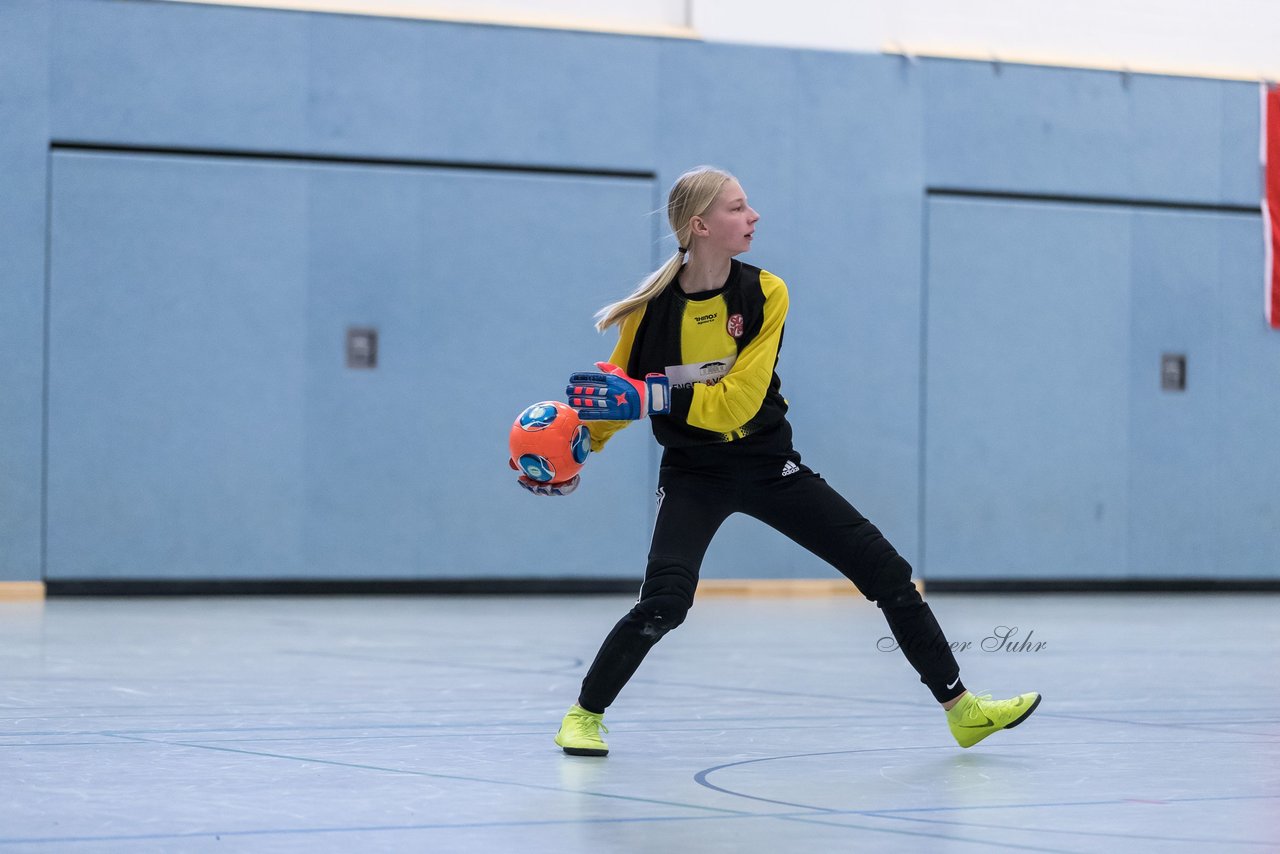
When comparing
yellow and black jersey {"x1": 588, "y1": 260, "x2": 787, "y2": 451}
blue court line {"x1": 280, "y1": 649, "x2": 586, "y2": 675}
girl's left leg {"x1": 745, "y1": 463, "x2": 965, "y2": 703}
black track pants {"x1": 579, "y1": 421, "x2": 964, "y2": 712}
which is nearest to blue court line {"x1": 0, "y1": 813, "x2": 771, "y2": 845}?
black track pants {"x1": 579, "y1": 421, "x2": 964, "y2": 712}

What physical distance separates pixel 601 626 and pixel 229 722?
4376 mm

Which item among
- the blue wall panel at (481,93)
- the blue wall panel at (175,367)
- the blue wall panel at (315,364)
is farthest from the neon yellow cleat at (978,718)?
the blue wall panel at (481,93)

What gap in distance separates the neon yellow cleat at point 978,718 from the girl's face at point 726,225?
4.95 ft

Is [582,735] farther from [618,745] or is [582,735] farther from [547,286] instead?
[547,286]

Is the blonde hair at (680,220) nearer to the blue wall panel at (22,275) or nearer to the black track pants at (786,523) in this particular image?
the black track pants at (786,523)

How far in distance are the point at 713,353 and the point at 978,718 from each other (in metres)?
1.33

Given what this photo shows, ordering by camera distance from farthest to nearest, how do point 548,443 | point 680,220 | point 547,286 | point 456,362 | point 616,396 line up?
point 547,286 → point 456,362 → point 680,220 → point 548,443 → point 616,396

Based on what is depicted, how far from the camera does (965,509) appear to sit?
12.9 m

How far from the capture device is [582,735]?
4625 mm

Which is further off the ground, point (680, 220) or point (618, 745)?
point (680, 220)

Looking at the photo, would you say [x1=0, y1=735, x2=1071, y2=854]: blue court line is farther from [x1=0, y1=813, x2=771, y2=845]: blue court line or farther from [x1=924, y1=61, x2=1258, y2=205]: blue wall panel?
[x1=924, y1=61, x2=1258, y2=205]: blue wall panel

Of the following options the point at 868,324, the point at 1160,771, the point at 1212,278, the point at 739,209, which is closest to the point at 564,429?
the point at 739,209

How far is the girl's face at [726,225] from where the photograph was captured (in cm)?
482

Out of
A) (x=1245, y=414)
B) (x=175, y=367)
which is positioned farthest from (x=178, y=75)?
(x=1245, y=414)
